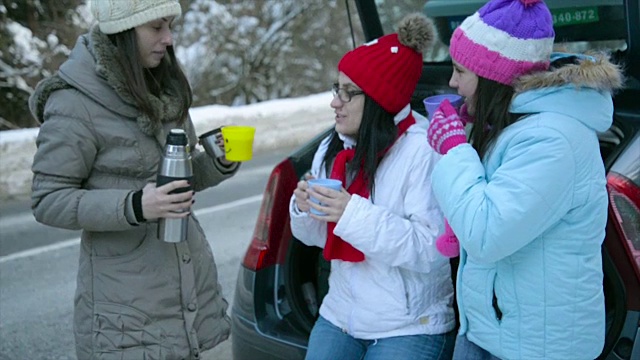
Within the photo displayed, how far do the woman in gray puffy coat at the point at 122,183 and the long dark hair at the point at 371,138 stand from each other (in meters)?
0.57

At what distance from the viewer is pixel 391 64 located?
100.0 inches

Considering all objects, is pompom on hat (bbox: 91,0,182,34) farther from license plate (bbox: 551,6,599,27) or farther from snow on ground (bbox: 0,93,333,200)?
snow on ground (bbox: 0,93,333,200)

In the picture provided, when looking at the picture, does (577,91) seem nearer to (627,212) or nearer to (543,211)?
(543,211)

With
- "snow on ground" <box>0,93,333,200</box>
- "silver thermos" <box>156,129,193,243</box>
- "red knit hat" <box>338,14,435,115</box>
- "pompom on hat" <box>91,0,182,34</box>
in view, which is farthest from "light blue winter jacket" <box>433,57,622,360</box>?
"snow on ground" <box>0,93,333,200</box>

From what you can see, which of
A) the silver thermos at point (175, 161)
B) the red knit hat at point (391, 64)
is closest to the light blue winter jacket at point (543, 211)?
the red knit hat at point (391, 64)

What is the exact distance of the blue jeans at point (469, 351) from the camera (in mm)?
2242

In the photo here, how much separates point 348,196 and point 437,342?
55 centimetres

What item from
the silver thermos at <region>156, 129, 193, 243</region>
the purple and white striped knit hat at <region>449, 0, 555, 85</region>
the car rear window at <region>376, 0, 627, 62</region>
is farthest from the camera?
the car rear window at <region>376, 0, 627, 62</region>

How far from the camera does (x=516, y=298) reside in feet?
6.73

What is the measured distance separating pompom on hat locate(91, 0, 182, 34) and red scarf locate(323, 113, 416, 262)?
76cm

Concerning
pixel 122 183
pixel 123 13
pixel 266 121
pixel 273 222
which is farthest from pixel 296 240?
pixel 266 121

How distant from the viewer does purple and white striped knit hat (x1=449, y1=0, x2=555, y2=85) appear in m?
2.08

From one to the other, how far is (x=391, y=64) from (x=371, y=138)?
A: 25cm

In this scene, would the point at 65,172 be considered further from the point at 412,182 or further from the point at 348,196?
the point at 412,182
